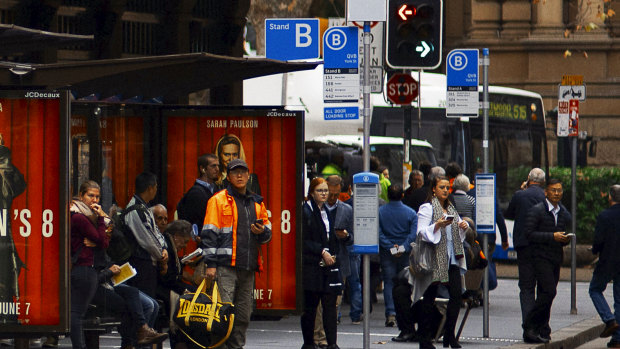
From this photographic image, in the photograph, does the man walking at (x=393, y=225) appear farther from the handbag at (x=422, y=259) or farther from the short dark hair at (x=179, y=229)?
the short dark hair at (x=179, y=229)

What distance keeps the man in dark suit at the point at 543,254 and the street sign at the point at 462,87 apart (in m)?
1.31

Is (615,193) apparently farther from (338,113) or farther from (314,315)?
(314,315)

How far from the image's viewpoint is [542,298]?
1445 centimetres

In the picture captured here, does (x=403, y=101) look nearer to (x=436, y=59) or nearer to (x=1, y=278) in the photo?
(x=436, y=59)

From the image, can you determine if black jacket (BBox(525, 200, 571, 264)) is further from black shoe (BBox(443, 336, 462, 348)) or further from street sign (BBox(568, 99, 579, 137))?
street sign (BBox(568, 99, 579, 137))

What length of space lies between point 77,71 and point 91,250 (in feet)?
4.80

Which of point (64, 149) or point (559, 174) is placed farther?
point (559, 174)

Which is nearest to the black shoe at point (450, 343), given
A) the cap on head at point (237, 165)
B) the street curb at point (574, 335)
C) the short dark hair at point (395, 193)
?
the street curb at point (574, 335)

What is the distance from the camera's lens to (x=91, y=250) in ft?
36.3

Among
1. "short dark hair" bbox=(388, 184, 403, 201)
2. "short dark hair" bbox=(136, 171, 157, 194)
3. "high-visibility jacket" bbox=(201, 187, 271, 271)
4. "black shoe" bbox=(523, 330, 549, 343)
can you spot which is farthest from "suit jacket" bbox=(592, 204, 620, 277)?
"short dark hair" bbox=(136, 171, 157, 194)

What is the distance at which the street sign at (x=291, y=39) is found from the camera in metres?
14.8

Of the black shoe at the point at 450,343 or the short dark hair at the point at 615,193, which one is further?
the short dark hair at the point at 615,193

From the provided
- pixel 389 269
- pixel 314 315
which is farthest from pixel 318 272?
pixel 389 269

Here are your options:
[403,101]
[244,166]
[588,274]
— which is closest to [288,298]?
[244,166]
